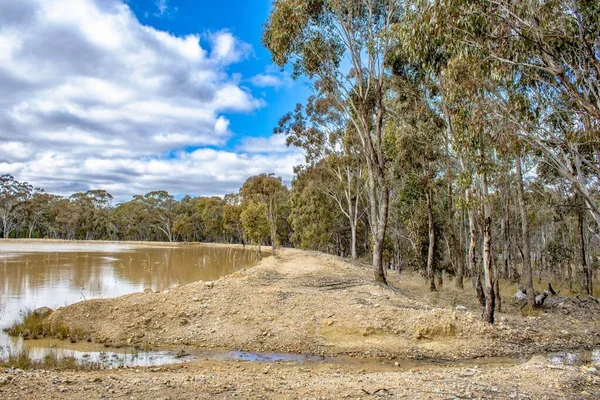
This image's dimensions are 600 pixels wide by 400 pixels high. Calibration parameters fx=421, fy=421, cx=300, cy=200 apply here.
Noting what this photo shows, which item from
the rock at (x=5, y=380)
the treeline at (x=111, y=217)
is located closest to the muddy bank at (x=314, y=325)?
the rock at (x=5, y=380)

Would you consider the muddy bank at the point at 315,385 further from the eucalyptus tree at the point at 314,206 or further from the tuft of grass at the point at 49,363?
the eucalyptus tree at the point at 314,206

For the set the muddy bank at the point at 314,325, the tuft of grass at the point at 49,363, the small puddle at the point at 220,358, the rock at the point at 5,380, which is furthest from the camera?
the muddy bank at the point at 314,325

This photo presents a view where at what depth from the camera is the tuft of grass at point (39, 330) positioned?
9.03 metres

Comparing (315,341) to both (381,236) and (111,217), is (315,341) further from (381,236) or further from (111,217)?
(111,217)

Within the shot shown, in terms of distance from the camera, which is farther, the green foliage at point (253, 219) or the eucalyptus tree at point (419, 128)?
the green foliage at point (253, 219)

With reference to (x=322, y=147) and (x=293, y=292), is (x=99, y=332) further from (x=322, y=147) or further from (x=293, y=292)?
(x=322, y=147)

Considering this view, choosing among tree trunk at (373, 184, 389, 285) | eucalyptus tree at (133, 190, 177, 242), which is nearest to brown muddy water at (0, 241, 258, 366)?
tree trunk at (373, 184, 389, 285)

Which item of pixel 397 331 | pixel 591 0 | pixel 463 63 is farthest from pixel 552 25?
pixel 397 331

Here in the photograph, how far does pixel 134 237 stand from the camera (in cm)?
8762

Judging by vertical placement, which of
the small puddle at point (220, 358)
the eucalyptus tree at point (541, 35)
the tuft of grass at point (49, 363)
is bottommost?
the small puddle at point (220, 358)

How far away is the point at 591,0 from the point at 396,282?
46.1 ft

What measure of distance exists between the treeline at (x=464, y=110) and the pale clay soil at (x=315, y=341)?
5.09 feet

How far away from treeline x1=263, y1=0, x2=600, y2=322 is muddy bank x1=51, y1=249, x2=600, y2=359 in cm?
129

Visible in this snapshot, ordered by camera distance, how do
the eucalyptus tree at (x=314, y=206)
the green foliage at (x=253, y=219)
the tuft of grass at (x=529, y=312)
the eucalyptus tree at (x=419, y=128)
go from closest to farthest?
the tuft of grass at (x=529, y=312)
the eucalyptus tree at (x=419, y=128)
the eucalyptus tree at (x=314, y=206)
the green foliage at (x=253, y=219)
